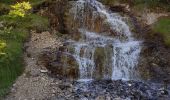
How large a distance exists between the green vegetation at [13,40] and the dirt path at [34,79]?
451 millimetres

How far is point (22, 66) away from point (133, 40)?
971 cm

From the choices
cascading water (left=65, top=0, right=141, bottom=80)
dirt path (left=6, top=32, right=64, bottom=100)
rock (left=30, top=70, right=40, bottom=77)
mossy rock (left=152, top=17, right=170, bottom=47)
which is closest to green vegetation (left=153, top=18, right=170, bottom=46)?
mossy rock (left=152, top=17, right=170, bottom=47)

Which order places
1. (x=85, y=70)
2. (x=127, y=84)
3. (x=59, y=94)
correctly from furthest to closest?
(x=85, y=70) < (x=127, y=84) < (x=59, y=94)

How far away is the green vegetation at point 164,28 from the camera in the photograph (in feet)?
105

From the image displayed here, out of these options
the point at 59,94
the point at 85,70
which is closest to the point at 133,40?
the point at 85,70

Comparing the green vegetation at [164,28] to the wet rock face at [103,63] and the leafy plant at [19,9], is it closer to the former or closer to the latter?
the wet rock face at [103,63]

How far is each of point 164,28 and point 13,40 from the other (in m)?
11.8

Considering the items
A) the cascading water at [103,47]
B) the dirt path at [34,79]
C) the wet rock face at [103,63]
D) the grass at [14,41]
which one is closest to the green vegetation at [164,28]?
the cascading water at [103,47]

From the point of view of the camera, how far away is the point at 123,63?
29.7m

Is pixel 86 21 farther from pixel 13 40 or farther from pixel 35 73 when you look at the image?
pixel 35 73

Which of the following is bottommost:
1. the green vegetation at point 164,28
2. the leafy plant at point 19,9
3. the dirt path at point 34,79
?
the dirt path at point 34,79

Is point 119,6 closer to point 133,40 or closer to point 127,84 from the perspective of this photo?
point 133,40

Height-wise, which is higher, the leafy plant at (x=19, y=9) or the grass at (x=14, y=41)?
the leafy plant at (x=19, y=9)

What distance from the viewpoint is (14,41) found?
1168 inches
